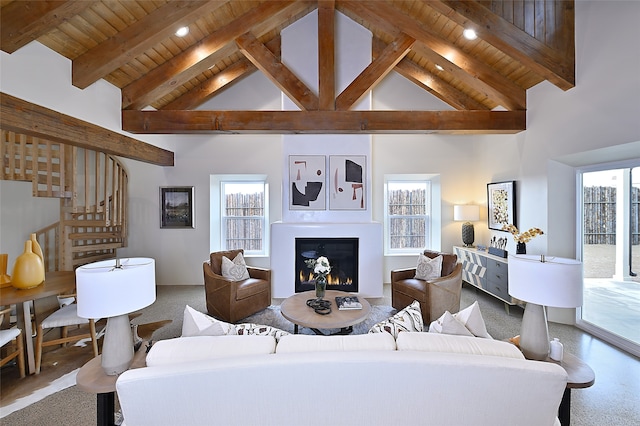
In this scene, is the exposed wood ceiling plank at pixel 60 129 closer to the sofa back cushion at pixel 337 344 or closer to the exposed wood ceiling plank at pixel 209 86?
the exposed wood ceiling plank at pixel 209 86

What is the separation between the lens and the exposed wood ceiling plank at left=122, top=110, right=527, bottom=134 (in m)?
3.71

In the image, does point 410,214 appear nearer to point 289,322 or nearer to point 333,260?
point 333,260

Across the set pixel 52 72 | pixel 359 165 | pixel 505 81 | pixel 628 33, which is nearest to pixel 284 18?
pixel 359 165

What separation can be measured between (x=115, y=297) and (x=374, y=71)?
3.89 meters

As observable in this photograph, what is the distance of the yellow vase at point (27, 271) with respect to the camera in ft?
8.51

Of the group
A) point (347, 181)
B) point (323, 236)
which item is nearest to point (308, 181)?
point (347, 181)

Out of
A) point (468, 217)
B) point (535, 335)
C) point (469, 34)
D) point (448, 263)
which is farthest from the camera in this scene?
point (468, 217)

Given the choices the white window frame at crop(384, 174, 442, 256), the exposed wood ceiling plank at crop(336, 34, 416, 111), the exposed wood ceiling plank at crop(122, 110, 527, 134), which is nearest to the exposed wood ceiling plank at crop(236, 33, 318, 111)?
the exposed wood ceiling plank at crop(122, 110, 527, 134)

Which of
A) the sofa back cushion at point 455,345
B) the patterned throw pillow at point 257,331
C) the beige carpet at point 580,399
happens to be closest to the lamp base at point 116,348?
the patterned throw pillow at point 257,331

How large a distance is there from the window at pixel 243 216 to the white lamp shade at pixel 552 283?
15.0 feet

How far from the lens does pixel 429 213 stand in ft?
18.8

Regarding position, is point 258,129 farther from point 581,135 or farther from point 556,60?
point 581,135

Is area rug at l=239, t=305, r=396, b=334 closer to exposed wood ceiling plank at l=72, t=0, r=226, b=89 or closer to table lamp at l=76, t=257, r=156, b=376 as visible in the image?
table lamp at l=76, t=257, r=156, b=376

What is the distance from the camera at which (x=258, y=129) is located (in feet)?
12.3
